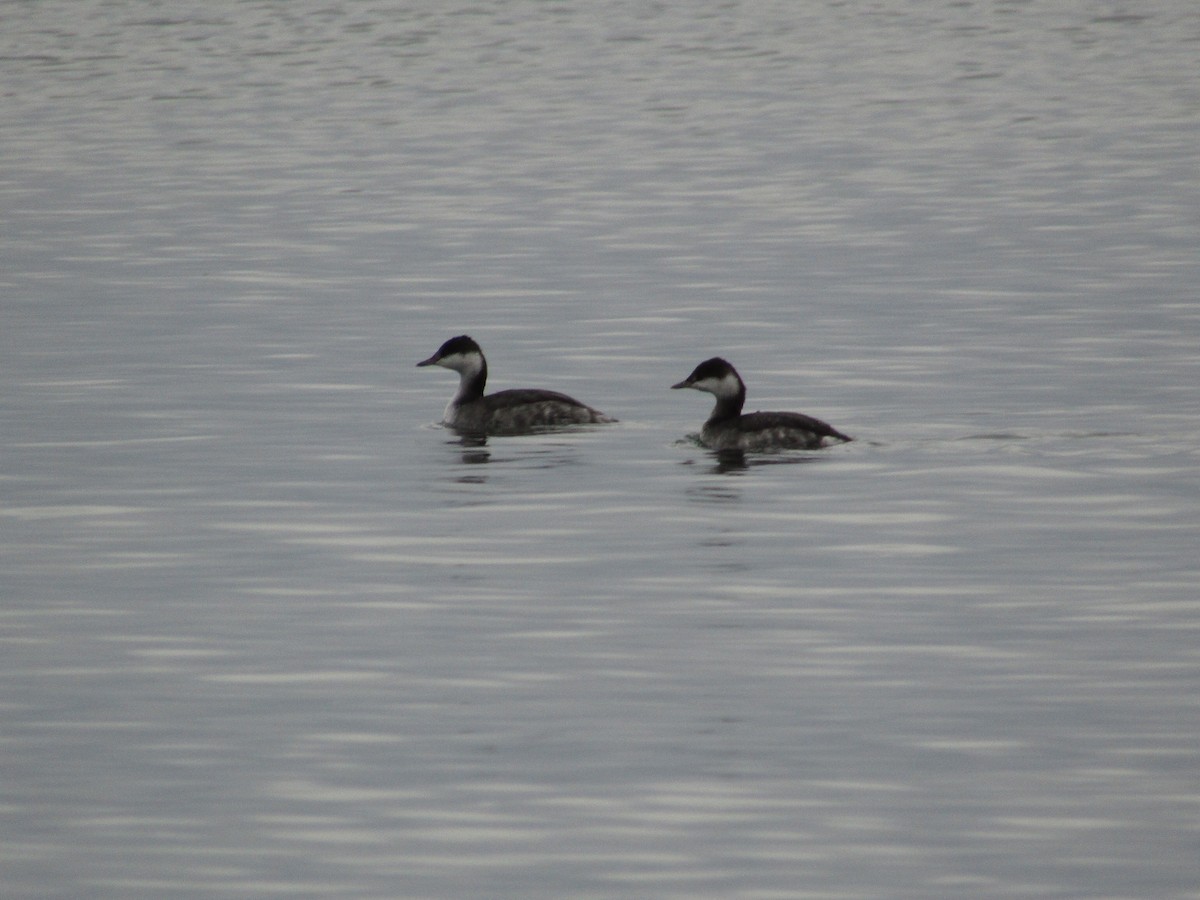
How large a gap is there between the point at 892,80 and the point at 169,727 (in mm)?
66527

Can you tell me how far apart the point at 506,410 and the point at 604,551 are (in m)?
6.23

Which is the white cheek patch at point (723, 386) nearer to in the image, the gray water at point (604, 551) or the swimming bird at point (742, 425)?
the swimming bird at point (742, 425)

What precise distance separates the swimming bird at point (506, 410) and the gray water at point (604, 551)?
1.05 ft

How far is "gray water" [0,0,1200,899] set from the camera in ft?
36.8

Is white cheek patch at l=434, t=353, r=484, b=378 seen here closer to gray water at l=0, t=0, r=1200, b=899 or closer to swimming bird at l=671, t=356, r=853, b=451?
gray water at l=0, t=0, r=1200, b=899

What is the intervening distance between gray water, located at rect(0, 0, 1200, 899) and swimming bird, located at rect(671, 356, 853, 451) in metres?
0.19

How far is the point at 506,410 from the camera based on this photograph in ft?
76.1

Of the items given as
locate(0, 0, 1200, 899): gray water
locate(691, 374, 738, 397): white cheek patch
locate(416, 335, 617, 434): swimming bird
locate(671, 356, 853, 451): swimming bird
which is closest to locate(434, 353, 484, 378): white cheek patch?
locate(416, 335, 617, 434): swimming bird

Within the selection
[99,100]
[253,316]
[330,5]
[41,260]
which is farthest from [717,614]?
[330,5]

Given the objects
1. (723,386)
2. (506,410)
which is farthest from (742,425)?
(506,410)

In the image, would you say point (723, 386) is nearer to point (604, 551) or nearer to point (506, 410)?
point (506, 410)

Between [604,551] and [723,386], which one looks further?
[723,386]

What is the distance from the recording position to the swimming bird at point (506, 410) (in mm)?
22844

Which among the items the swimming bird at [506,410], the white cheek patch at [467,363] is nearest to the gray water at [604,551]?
the swimming bird at [506,410]
